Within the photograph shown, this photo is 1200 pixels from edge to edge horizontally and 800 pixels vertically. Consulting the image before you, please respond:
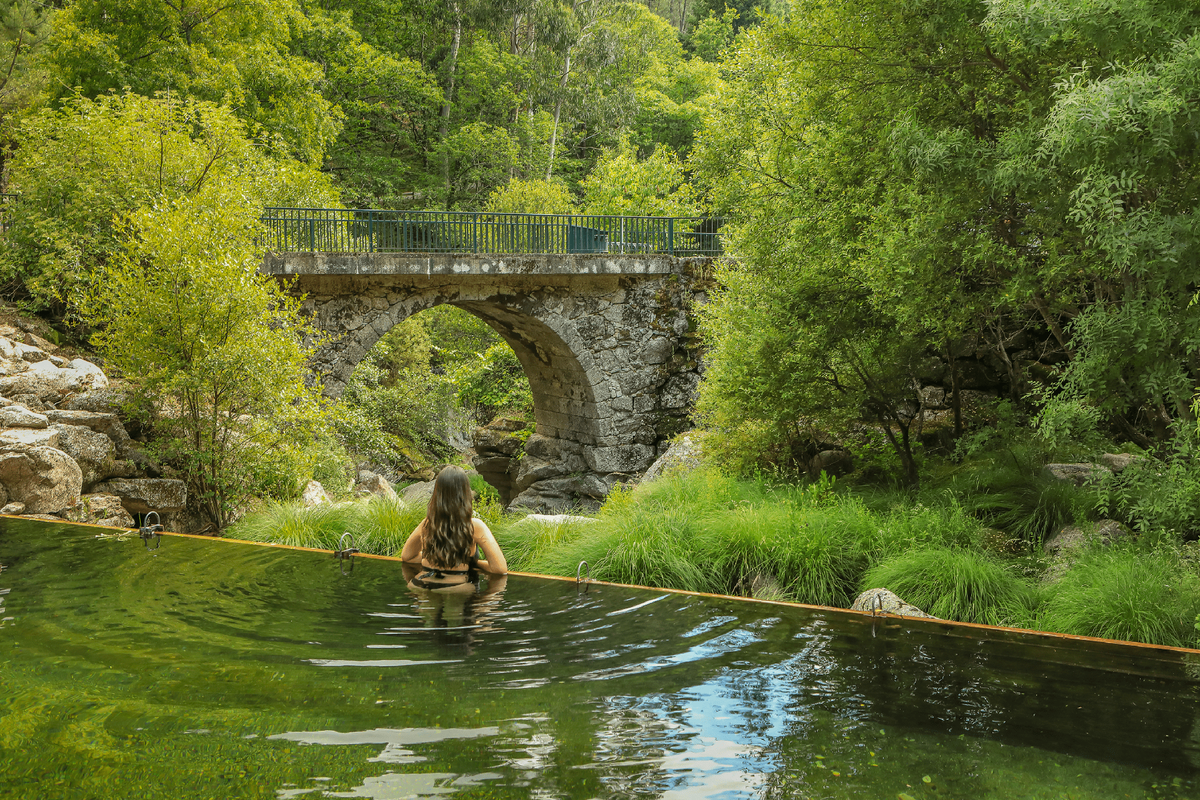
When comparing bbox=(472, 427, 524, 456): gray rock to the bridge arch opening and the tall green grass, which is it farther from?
the tall green grass

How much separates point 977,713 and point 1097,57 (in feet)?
16.5

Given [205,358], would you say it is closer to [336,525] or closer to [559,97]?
[336,525]

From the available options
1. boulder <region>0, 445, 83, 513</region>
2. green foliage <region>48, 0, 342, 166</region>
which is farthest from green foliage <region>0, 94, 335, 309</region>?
green foliage <region>48, 0, 342, 166</region>

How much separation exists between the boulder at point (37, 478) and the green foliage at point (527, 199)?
17360mm

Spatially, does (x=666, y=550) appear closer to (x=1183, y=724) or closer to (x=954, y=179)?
(x=954, y=179)

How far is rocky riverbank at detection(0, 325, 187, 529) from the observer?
7.88 metres

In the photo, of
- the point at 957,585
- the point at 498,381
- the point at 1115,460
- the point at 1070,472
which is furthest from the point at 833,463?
the point at 498,381

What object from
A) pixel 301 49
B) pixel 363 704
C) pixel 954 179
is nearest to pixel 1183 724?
pixel 363 704

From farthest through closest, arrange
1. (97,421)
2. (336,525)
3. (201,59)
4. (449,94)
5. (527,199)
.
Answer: (449,94)
(527,199)
(201,59)
(97,421)
(336,525)

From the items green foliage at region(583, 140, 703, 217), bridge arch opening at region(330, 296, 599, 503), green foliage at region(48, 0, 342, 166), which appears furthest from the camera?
green foliage at region(583, 140, 703, 217)

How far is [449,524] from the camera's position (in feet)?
16.1

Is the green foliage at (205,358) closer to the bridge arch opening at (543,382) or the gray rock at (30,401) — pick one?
the gray rock at (30,401)

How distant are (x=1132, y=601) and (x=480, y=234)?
1230cm

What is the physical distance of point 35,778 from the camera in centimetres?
260
